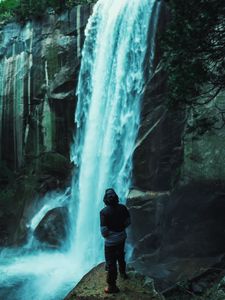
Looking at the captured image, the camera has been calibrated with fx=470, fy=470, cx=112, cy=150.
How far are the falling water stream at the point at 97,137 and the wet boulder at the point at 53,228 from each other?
12.6 inches

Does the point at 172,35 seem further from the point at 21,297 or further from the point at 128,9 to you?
the point at 128,9

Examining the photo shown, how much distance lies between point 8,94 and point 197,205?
1166 cm

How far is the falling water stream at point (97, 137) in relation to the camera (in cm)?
1484

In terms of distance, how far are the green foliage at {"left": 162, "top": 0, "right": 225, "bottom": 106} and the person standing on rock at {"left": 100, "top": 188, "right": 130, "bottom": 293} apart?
2.46 m

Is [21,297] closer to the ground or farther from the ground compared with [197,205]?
closer to the ground

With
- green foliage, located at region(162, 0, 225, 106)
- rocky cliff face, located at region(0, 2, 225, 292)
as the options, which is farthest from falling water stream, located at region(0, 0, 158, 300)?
green foliage, located at region(162, 0, 225, 106)

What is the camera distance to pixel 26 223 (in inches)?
701

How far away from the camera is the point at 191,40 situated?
7.77 m

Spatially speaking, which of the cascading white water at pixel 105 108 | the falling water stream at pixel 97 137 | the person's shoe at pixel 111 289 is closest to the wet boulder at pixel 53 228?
the falling water stream at pixel 97 137

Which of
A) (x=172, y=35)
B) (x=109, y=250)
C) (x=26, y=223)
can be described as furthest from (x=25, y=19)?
(x=109, y=250)

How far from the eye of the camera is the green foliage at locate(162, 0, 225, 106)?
745 centimetres

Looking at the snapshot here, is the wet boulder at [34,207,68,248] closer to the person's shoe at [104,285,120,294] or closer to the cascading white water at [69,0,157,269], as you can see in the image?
the cascading white water at [69,0,157,269]

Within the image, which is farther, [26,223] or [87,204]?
[26,223]

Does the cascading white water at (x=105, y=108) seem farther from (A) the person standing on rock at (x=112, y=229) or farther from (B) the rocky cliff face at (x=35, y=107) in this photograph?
(A) the person standing on rock at (x=112, y=229)
